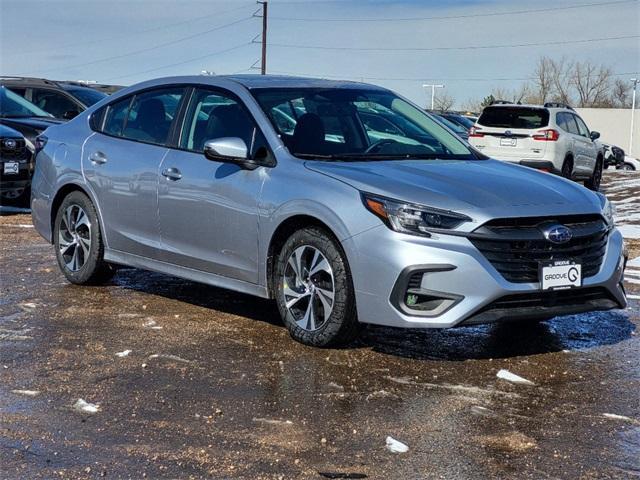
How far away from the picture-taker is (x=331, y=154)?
6.52 m

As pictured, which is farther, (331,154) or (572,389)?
(331,154)

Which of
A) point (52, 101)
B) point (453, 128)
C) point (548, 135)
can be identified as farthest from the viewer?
point (548, 135)

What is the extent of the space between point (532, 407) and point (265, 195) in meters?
2.16

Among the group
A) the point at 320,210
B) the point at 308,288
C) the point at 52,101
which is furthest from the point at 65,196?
the point at 52,101

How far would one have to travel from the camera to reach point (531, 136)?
1956cm

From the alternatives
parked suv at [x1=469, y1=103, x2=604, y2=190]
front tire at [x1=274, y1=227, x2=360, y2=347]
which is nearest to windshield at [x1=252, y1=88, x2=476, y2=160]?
front tire at [x1=274, y1=227, x2=360, y2=347]

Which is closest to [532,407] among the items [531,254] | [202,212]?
[531,254]

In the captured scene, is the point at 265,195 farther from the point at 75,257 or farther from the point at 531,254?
the point at 75,257

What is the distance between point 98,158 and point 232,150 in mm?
1708

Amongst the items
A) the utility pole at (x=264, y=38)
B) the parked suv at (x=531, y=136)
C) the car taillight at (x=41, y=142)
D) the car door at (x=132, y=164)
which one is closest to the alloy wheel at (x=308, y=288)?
the car door at (x=132, y=164)

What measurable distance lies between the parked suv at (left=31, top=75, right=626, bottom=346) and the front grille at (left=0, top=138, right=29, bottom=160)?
17.0 feet

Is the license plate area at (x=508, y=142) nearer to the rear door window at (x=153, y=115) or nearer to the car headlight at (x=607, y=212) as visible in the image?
the rear door window at (x=153, y=115)

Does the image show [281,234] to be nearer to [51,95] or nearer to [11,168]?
[11,168]

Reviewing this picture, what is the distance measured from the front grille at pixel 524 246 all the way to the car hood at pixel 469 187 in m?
0.06
